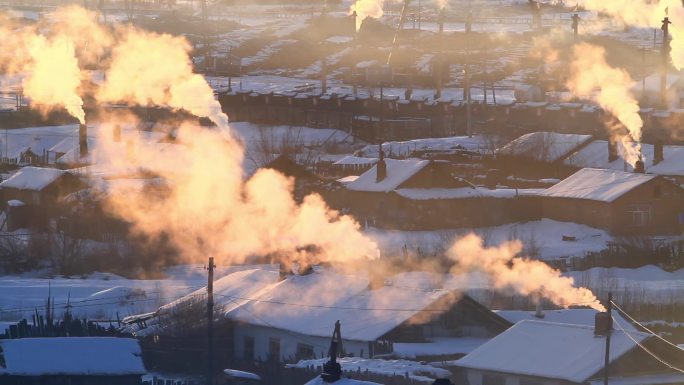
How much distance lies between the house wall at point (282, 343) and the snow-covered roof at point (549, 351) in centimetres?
139

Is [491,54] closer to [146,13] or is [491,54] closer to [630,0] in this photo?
[630,0]

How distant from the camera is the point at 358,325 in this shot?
16141mm

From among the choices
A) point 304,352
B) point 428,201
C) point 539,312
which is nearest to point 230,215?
point 428,201

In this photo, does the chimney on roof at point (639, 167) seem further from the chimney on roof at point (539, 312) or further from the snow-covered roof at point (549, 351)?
the snow-covered roof at point (549, 351)

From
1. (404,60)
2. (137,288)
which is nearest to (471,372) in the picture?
(137,288)

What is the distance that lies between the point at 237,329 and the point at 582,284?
5.12m

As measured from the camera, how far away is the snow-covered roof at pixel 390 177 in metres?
26.1

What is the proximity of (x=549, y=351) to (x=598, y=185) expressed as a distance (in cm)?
1132

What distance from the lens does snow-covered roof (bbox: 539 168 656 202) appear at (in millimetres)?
24875

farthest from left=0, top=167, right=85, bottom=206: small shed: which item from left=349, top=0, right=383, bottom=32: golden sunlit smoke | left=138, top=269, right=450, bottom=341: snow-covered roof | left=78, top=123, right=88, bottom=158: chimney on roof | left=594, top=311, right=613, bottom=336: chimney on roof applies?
left=349, top=0, right=383, bottom=32: golden sunlit smoke

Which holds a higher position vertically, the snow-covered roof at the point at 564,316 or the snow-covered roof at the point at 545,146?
the snow-covered roof at the point at 564,316

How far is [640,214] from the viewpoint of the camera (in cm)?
2488

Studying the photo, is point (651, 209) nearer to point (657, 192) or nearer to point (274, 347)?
point (657, 192)

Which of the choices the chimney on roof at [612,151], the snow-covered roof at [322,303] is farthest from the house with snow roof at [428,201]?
the snow-covered roof at [322,303]
